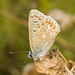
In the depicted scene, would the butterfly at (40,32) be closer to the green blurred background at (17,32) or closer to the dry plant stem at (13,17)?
the green blurred background at (17,32)

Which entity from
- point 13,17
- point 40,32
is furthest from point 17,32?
point 40,32

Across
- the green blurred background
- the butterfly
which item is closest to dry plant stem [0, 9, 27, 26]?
the green blurred background

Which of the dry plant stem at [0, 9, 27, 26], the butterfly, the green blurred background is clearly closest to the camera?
the butterfly

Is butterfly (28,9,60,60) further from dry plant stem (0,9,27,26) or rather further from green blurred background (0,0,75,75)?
dry plant stem (0,9,27,26)

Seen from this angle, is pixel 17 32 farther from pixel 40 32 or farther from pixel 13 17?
pixel 40 32

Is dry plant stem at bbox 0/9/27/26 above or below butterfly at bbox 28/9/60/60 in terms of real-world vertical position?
below

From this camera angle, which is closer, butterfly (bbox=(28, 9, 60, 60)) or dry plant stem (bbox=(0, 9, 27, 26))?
butterfly (bbox=(28, 9, 60, 60))

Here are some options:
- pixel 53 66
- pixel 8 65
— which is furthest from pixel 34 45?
pixel 8 65
